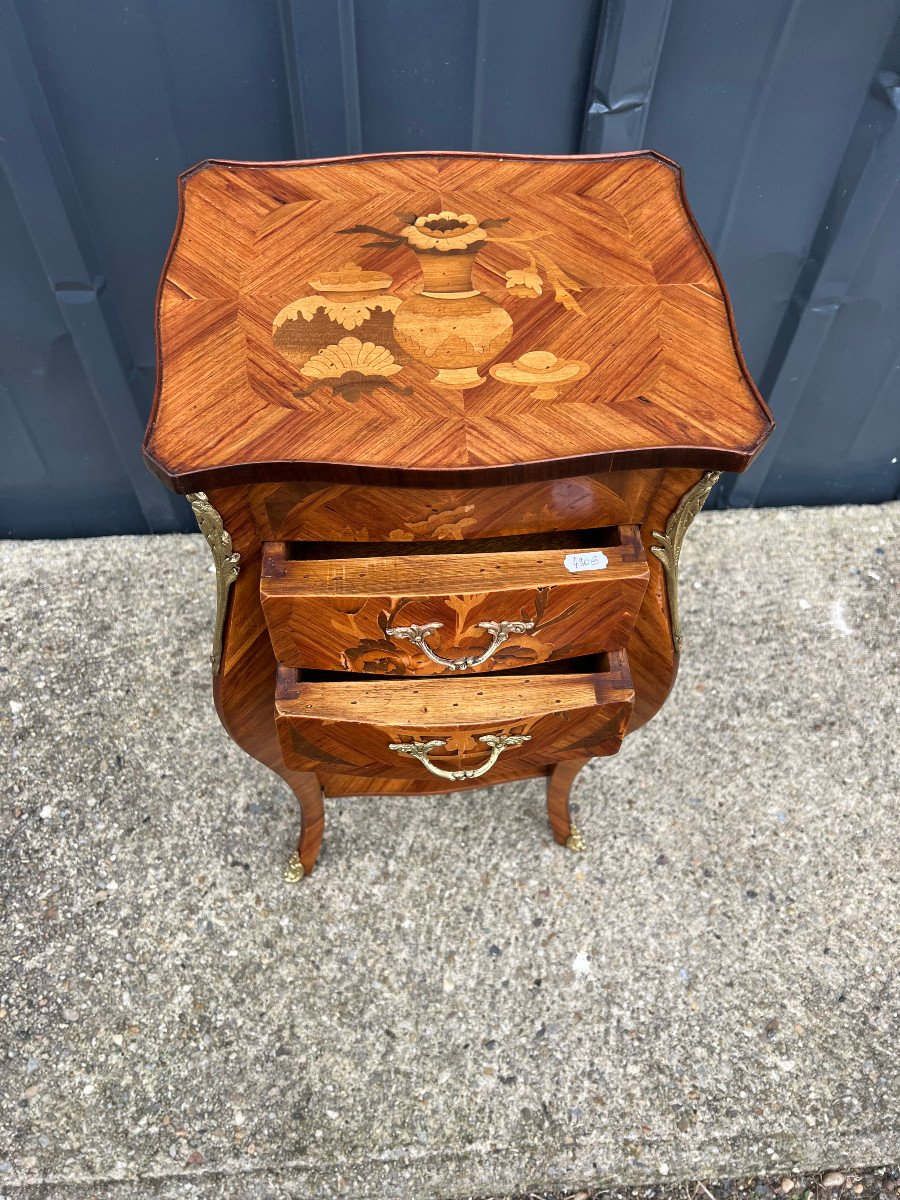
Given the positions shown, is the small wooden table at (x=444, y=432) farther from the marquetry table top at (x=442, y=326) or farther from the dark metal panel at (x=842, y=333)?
the dark metal panel at (x=842, y=333)

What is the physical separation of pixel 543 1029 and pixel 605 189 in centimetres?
112

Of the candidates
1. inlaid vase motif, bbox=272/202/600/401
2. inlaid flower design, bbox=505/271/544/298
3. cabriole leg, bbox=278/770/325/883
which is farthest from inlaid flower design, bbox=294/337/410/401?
cabriole leg, bbox=278/770/325/883

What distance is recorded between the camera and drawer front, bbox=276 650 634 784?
912 mm

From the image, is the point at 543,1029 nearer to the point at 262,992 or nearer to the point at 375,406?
the point at 262,992

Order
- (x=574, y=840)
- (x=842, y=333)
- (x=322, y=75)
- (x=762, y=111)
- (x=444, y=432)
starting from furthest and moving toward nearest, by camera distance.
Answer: (x=842, y=333)
(x=574, y=840)
(x=762, y=111)
(x=322, y=75)
(x=444, y=432)

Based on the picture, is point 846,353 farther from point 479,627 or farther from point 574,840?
point 479,627

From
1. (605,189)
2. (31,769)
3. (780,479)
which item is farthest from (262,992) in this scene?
(780,479)

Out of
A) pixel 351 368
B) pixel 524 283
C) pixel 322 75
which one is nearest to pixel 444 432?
pixel 351 368

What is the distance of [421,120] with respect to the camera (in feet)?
4.21

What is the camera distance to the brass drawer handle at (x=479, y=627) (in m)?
0.89

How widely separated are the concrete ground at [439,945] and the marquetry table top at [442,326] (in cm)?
84

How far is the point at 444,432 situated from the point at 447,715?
30cm

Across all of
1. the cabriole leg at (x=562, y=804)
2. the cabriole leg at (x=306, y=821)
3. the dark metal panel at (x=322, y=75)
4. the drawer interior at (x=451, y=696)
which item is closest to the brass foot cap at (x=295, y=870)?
the cabriole leg at (x=306, y=821)

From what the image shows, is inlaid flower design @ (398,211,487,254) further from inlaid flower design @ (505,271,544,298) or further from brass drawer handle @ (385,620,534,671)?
brass drawer handle @ (385,620,534,671)
